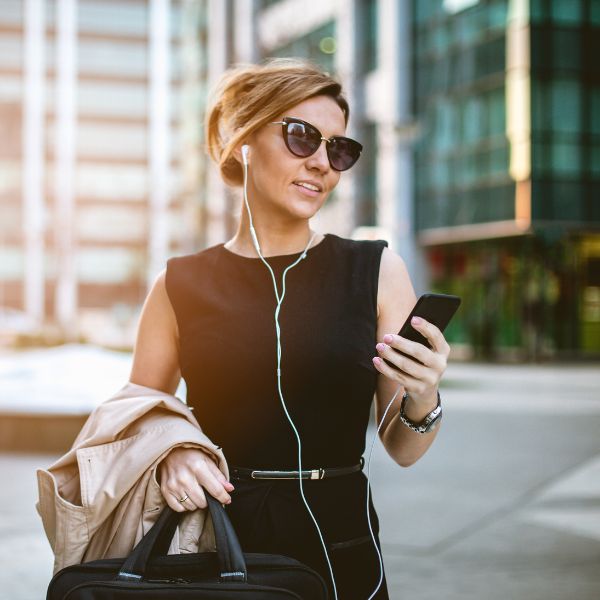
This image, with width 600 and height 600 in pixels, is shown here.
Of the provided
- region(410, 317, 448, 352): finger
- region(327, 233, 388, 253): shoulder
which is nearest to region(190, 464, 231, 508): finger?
region(410, 317, 448, 352): finger

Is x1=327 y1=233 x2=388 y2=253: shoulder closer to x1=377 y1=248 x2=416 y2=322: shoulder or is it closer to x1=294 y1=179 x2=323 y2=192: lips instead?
x1=377 y1=248 x2=416 y2=322: shoulder

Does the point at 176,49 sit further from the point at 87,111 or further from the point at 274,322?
the point at 274,322

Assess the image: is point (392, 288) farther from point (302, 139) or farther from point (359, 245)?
point (302, 139)

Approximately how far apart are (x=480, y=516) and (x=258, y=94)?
16.0 ft

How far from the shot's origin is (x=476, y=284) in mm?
28500

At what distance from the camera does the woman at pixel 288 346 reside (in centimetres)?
210

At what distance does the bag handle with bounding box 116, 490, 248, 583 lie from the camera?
1.84 metres

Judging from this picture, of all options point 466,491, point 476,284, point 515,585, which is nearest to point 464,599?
point 515,585

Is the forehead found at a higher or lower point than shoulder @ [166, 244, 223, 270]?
higher

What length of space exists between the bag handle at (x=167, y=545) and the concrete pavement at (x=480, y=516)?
3.00 meters

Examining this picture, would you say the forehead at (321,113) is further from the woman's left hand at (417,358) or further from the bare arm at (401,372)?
the woman's left hand at (417,358)

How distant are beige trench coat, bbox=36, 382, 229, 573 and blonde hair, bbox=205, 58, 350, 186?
0.68m

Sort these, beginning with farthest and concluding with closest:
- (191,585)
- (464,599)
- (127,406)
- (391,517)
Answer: (391,517) < (464,599) < (127,406) < (191,585)

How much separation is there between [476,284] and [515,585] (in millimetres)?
24054
